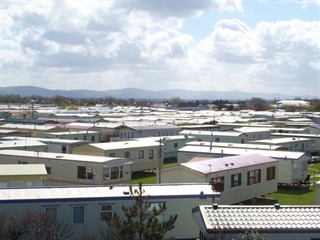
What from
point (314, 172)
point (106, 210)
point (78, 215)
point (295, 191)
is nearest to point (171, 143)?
point (314, 172)

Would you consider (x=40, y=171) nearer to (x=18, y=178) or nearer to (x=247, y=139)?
(x=18, y=178)

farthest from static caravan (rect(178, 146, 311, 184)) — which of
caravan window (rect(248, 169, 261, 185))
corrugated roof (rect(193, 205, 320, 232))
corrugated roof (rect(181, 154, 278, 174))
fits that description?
corrugated roof (rect(193, 205, 320, 232))

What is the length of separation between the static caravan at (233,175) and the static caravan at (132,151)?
25.5 feet

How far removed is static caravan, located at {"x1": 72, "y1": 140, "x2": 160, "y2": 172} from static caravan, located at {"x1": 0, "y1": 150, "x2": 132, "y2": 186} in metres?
4.19

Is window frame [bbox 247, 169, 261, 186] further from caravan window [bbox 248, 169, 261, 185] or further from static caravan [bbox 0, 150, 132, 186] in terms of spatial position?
static caravan [bbox 0, 150, 132, 186]

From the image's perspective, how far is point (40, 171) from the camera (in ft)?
66.2

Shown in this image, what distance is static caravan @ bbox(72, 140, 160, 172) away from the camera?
28.7 metres

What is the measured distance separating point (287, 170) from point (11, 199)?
55.6 ft

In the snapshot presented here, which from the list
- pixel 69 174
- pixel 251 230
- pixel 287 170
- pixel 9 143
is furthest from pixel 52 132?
pixel 251 230

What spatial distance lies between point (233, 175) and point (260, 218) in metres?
9.07

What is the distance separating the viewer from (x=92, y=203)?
48.9 feet

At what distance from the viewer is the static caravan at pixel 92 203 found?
14.4 m

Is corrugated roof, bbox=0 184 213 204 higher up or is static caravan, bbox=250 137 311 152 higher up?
corrugated roof, bbox=0 184 213 204

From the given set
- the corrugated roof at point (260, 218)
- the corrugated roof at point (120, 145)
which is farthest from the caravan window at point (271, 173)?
the corrugated roof at point (260, 218)
